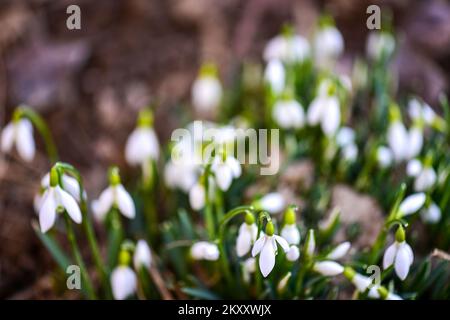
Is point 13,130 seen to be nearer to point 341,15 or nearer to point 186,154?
point 186,154

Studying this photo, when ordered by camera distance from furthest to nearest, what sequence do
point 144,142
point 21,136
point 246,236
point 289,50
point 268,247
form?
point 289,50 < point 144,142 < point 21,136 < point 246,236 < point 268,247

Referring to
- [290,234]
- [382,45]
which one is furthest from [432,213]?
[382,45]

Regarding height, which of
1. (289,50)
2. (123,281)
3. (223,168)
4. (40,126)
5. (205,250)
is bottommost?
(123,281)

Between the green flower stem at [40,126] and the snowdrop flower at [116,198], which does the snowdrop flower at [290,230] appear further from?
the green flower stem at [40,126]

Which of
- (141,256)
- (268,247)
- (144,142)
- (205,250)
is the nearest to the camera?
(268,247)

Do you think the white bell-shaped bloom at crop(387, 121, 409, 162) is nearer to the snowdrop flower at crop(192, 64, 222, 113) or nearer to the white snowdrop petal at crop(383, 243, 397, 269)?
the white snowdrop petal at crop(383, 243, 397, 269)

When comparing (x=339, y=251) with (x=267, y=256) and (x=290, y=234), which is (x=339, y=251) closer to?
(x=290, y=234)

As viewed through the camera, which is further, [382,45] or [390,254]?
[382,45]
